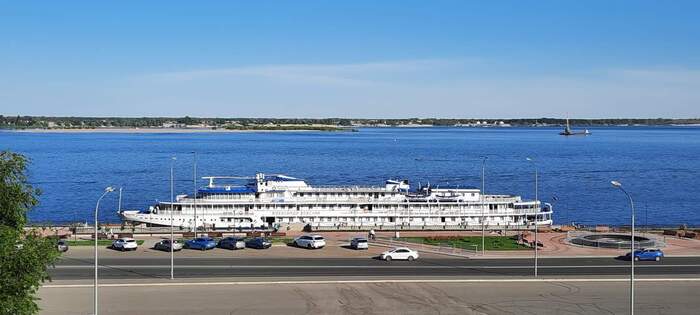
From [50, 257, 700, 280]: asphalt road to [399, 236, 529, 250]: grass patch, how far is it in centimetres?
548

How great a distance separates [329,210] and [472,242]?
67.0 feet

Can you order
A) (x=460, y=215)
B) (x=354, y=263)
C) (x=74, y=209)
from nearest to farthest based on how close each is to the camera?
(x=354, y=263) → (x=460, y=215) → (x=74, y=209)

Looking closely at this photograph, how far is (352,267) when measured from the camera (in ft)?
145

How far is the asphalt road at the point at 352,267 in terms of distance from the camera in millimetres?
41312

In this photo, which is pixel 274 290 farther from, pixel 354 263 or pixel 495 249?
pixel 495 249

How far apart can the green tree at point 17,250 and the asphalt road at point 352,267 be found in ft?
57.3

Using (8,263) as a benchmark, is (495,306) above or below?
below

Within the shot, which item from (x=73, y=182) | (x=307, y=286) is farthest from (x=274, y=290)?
(x=73, y=182)

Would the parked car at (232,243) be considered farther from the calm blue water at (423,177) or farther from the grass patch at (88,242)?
the calm blue water at (423,177)

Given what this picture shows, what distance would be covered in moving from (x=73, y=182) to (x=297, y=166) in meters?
49.5

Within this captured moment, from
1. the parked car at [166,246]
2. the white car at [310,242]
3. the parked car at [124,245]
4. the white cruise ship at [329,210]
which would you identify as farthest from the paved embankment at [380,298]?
the white cruise ship at [329,210]

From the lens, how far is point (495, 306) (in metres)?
33.4

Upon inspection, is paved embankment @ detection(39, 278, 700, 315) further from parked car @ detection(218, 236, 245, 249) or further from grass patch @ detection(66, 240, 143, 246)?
grass patch @ detection(66, 240, 143, 246)

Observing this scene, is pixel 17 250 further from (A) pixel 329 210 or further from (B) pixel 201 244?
(A) pixel 329 210
